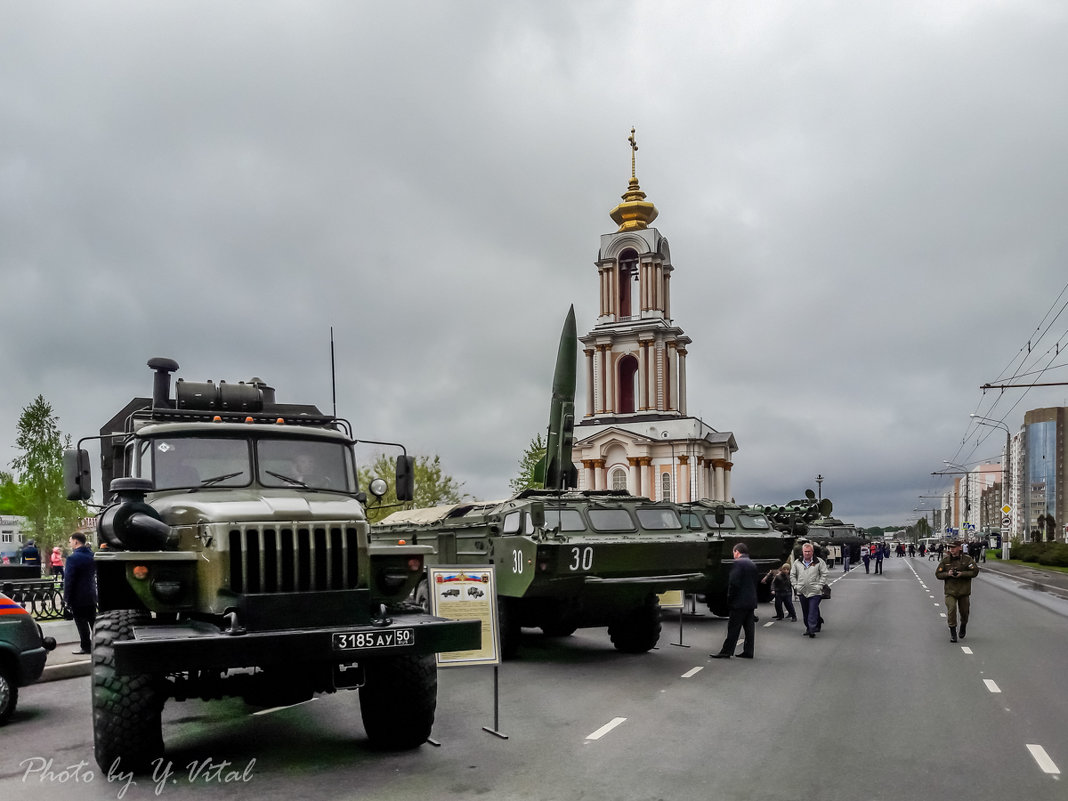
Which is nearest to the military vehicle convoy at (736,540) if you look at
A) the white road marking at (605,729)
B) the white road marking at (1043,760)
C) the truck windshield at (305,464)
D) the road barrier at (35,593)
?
the white road marking at (605,729)

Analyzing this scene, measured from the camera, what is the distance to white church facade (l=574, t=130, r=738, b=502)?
238ft

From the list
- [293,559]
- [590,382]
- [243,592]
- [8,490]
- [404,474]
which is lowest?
[8,490]

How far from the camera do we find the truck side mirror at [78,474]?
8.28 metres

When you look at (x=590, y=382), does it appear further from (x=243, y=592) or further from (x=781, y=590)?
(x=243, y=592)

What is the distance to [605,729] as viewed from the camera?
8.92 m

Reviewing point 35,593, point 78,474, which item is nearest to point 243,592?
point 78,474

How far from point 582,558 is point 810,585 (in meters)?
5.69

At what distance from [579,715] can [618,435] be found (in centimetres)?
6293

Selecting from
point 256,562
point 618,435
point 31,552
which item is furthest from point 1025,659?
point 618,435

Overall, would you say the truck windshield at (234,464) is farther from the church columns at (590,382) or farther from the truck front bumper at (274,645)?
the church columns at (590,382)

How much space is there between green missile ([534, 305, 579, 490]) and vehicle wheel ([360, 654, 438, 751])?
12525 millimetres

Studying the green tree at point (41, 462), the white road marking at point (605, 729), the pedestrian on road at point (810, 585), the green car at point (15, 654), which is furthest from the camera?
the green tree at point (41, 462)

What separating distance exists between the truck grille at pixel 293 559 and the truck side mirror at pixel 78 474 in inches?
76.6

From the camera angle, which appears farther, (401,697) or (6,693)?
(6,693)
